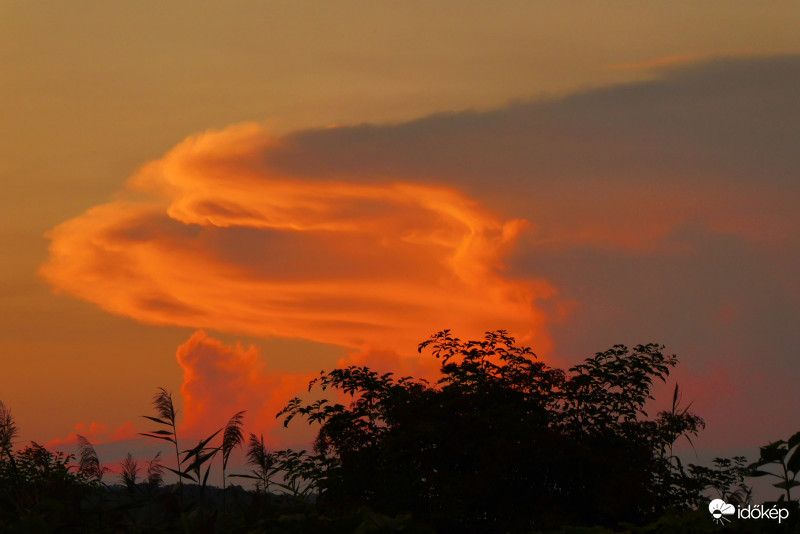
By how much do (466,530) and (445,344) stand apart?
4291mm

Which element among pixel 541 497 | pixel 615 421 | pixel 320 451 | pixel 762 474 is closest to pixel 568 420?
pixel 615 421

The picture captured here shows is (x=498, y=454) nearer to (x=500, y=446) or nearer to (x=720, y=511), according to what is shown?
(x=500, y=446)

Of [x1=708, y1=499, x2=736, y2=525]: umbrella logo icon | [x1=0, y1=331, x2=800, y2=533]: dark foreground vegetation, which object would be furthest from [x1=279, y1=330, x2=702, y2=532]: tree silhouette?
[x1=708, y1=499, x2=736, y2=525]: umbrella logo icon

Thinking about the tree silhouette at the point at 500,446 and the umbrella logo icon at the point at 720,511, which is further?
the tree silhouette at the point at 500,446

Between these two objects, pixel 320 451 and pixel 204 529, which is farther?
pixel 320 451

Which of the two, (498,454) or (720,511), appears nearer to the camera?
(720,511)

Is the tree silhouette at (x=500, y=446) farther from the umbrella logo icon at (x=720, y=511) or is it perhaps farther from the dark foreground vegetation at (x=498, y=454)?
the umbrella logo icon at (x=720, y=511)

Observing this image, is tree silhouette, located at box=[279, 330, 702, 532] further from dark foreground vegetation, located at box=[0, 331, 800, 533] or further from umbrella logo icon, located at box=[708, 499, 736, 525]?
umbrella logo icon, located at box=[708, 499, 736, 525]

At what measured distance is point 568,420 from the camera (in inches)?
679

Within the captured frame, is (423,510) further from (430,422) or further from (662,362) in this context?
(662,362)

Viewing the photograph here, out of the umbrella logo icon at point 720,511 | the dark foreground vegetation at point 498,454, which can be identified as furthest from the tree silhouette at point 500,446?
the umbrella logo icon at point 720,511

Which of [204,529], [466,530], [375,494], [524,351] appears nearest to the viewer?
[204,529]

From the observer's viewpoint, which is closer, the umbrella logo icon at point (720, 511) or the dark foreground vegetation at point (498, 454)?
the umbrella logo icon at point (720, 511)

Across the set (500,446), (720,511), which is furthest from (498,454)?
(720,511)
